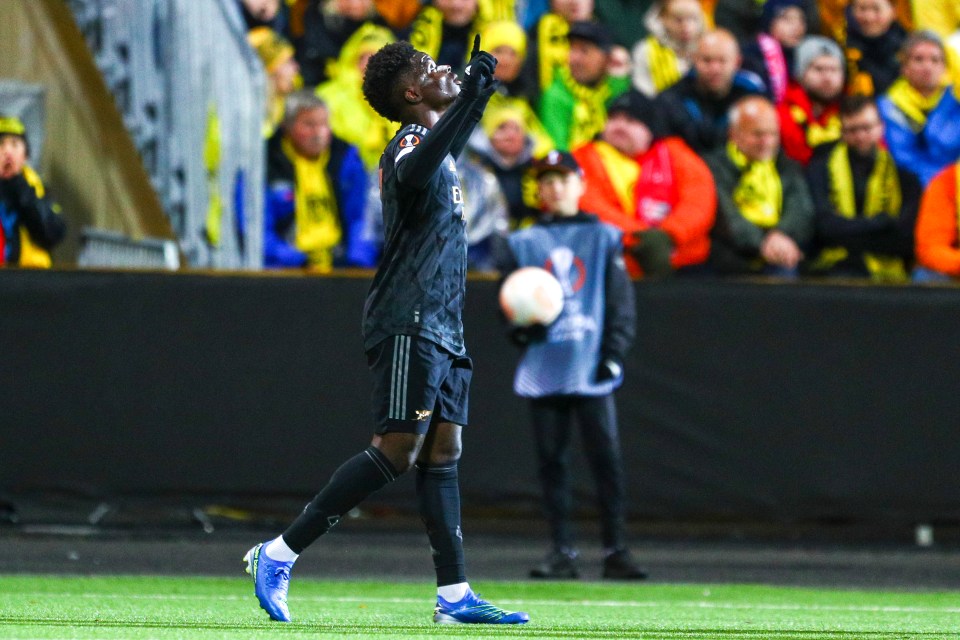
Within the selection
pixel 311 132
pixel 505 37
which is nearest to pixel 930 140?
pixel 505 37

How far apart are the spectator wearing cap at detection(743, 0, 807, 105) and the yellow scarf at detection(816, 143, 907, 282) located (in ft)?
3.89

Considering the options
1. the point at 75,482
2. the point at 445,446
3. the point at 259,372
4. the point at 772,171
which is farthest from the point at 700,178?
the point at 445,446

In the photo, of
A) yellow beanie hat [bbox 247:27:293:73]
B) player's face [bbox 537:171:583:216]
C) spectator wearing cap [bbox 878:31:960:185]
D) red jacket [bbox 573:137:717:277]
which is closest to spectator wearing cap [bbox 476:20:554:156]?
red jacket [bbox 573:137:717:277]

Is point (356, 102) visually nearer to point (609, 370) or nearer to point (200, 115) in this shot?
point (200, 115)

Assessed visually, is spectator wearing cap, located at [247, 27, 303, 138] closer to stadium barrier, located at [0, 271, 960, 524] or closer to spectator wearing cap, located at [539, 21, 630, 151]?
spectator wearing cap, located at [539, 21, 630, 151]

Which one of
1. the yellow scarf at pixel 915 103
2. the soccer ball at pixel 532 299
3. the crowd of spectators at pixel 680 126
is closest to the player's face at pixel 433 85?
the soccer ball at pixel 532 299

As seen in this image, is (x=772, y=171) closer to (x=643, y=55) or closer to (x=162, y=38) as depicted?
(x=643, y=55)

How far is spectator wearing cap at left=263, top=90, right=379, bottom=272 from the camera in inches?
444

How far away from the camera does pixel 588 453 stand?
8727 mm

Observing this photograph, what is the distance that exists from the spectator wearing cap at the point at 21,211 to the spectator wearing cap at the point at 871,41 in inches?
244

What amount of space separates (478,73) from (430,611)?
232 centimetres

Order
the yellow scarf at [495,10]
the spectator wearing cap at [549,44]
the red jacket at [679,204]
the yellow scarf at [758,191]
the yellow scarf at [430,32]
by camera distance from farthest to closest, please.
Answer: the yellow scarf at [495,10] → the yellow scarf at [430,32] → the spectator wearing cap at [549,44] → the yellow scarf at [758,191] → the red jacket at [679,204]

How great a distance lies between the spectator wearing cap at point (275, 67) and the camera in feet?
40.7

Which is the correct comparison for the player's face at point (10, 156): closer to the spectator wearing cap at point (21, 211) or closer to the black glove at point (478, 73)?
the spectator wearing cap at point (21, 211)
